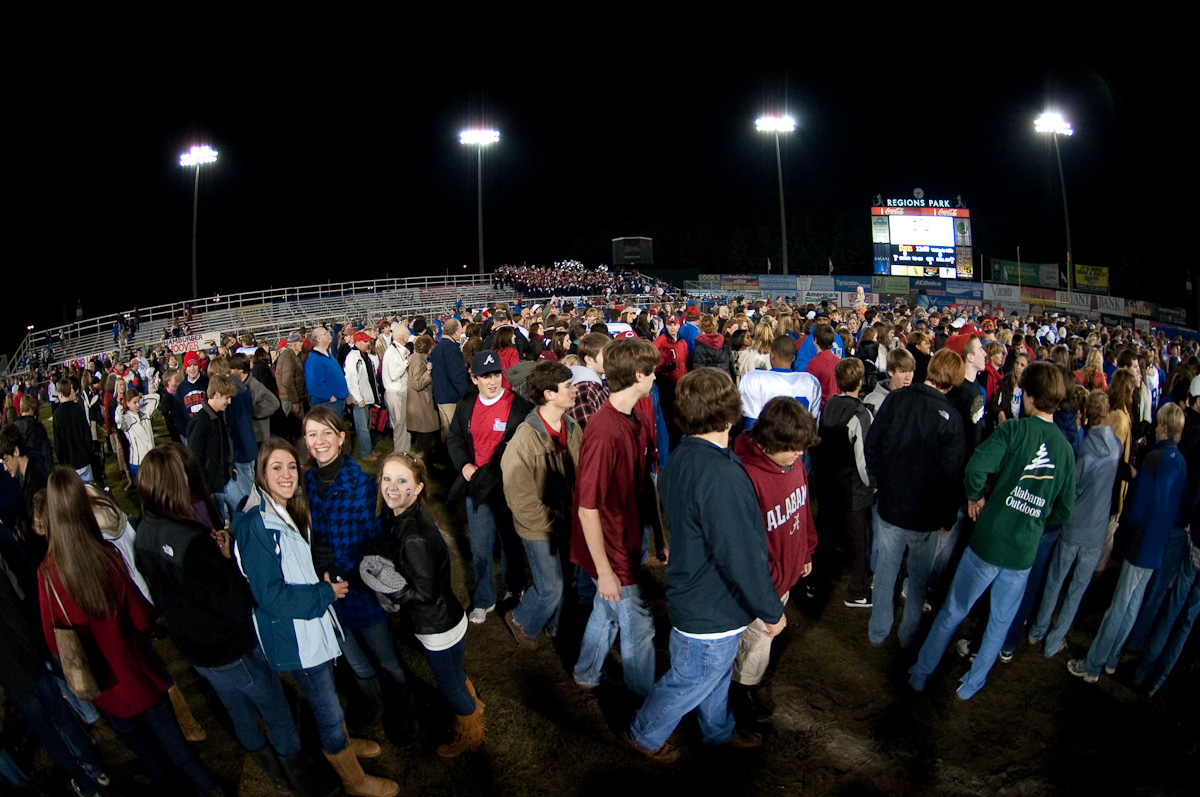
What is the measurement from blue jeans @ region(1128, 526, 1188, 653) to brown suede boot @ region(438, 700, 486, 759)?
4.08 meters

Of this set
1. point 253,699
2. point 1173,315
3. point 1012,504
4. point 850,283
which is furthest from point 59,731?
point 850,283

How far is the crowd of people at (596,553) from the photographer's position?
3.16m

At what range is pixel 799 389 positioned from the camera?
5574 mm

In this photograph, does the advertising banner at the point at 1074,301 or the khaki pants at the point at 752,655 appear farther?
the advertising banner at the point at 1074,301

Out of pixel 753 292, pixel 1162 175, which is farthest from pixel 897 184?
pixel 753 292

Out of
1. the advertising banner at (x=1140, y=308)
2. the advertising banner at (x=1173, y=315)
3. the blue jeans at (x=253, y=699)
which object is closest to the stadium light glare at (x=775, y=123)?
the advertising banner at (x=1140, y=308)

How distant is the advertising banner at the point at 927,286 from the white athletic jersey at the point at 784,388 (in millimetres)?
32209

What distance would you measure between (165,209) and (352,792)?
2698 inches

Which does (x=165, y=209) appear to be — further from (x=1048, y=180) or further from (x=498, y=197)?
(x=1048, y=180)

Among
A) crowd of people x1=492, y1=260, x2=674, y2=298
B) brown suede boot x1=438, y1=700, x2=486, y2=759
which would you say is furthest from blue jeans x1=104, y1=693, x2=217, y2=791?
crowd of people x1=492, y1=260, x2=674, y2=298

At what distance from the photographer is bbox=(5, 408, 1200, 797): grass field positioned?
3605 millimetres

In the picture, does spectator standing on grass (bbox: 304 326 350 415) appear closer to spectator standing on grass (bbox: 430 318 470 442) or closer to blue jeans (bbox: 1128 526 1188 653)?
spectator standing on grass (bbox: 430 318 470 442)

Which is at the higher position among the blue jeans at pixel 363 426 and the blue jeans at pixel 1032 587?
the blue jeans at pixel 363 426

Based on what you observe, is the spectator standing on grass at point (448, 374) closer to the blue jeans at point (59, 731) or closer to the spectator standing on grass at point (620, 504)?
the spectator standing on grass at point (620, 504)
